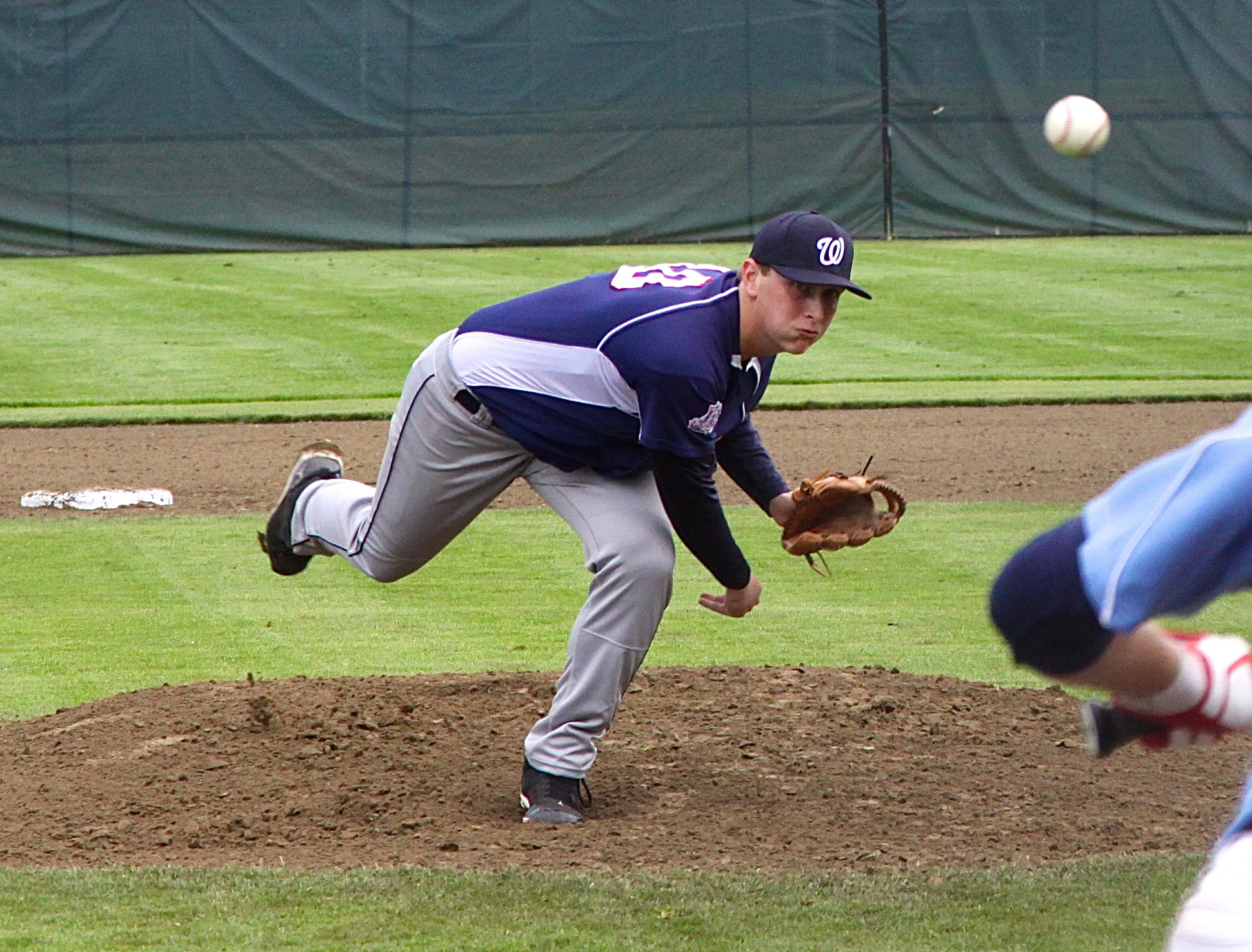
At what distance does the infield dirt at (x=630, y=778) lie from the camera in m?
3.88

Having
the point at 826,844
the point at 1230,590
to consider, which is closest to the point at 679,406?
the point at 826,844

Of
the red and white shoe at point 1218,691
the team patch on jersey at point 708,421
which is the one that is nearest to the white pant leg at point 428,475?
the team patch on jersey at point 708,421

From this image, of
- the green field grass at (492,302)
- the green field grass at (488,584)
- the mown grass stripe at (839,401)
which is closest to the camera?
the green field grass at (488,584)

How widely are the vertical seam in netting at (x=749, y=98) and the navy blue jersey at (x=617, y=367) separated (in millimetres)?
14358

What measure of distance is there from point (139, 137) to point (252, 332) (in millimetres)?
4315

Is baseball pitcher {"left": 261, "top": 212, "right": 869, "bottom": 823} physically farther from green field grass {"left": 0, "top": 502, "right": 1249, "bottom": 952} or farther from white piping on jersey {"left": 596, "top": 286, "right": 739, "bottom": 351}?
green field grass {"left": 0, "top": 502, "right": 1249, "bottom": 952}

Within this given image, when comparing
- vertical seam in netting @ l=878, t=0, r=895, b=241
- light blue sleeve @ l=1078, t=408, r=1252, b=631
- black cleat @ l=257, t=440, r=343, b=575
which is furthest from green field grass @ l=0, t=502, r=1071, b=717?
vertical seam in netting @ l=878, t=0, r=895, b=241

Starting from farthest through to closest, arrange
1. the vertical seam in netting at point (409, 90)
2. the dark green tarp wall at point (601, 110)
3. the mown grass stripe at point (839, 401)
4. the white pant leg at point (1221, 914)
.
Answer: the vertical seam in netting at point (409, 90)
the dark green tarp wall at point (601, 110)
the mown grass stripe at point (839, 401)
the white pant leg at point (1221, 914)

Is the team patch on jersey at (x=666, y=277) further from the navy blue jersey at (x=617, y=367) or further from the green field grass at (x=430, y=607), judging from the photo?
the green field grass at (x=430, y=607)

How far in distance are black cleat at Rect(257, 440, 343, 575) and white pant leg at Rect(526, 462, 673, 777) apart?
3.37ft

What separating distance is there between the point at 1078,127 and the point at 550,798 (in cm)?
738

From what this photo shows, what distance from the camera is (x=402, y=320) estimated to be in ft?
49.8

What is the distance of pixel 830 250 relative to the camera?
12.2 feet

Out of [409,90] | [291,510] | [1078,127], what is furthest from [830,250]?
[409,90]
